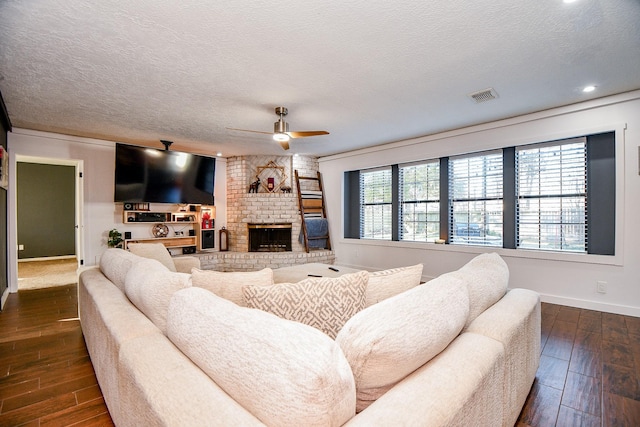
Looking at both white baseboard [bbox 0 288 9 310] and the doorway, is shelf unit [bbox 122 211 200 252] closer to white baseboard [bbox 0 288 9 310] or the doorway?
white baseboard [bbox 0 288 9 310]

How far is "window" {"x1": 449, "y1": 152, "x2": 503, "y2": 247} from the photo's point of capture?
4344mm

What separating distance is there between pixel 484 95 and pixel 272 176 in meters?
4.26

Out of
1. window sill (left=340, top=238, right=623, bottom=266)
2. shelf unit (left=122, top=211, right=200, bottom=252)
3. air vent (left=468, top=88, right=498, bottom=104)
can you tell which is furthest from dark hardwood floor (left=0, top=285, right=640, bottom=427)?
air vent (left=468, top=88, right=498, bottom=104)

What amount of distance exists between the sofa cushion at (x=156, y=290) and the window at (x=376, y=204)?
15.3 feet

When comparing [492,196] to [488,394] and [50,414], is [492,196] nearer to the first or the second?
[488,394]

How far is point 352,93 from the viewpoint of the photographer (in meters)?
3.22

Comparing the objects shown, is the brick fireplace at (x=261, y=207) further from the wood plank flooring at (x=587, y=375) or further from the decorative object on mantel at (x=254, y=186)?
the wood plank flooring at (x=587, y=375)

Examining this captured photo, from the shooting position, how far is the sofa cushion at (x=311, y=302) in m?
1.21

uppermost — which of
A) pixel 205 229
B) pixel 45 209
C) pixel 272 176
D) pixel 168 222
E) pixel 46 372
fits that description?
pixel 272 176

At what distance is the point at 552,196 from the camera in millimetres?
3832

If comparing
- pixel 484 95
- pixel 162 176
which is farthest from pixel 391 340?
pixel 162 176

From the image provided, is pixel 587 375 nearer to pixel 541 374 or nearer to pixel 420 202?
pixel 541 374

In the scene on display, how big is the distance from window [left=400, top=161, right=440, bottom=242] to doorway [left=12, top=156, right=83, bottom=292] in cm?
691

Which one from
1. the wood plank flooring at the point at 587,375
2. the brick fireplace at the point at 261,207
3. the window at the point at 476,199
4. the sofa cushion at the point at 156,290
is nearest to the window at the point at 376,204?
the brick fireplace at the point at 261,207
